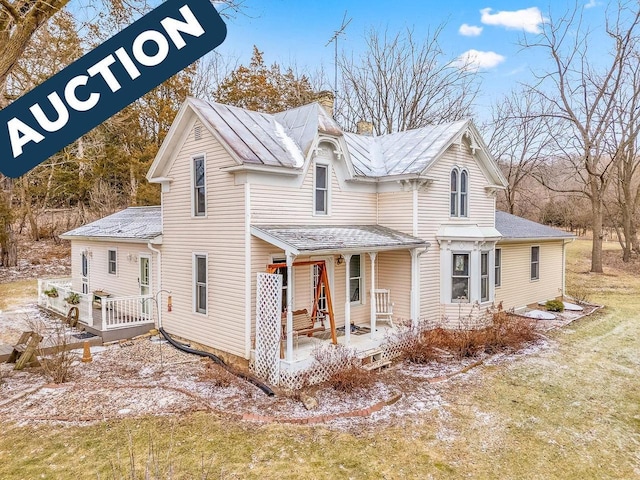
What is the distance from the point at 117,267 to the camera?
14992 mm

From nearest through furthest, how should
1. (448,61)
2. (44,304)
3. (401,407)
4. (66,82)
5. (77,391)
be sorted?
(66,82)
(401,407)
(77,391)
(44,304)
(448,61)

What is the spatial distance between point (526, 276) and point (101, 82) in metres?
16.4

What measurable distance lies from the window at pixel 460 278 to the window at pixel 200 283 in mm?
7754

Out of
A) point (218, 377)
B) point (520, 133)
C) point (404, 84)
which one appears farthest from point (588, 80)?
point (218, 377)

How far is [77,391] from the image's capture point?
27.9 feet

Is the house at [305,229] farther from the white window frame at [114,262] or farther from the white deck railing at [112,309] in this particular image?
the white deck railing at [112,309]

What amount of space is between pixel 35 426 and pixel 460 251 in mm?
11638

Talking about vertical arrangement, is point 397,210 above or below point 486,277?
above

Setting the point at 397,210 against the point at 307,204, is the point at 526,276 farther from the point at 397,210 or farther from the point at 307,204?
the point at 307,204

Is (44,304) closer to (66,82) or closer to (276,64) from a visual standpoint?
(66,82)

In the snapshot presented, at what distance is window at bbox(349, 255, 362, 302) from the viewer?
501 inches

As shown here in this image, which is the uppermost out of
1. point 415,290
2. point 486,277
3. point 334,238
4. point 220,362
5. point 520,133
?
point 520,133

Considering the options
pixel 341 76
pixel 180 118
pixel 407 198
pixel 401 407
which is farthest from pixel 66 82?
pixel 341 76

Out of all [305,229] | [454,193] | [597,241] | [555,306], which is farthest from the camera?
[597,241]
